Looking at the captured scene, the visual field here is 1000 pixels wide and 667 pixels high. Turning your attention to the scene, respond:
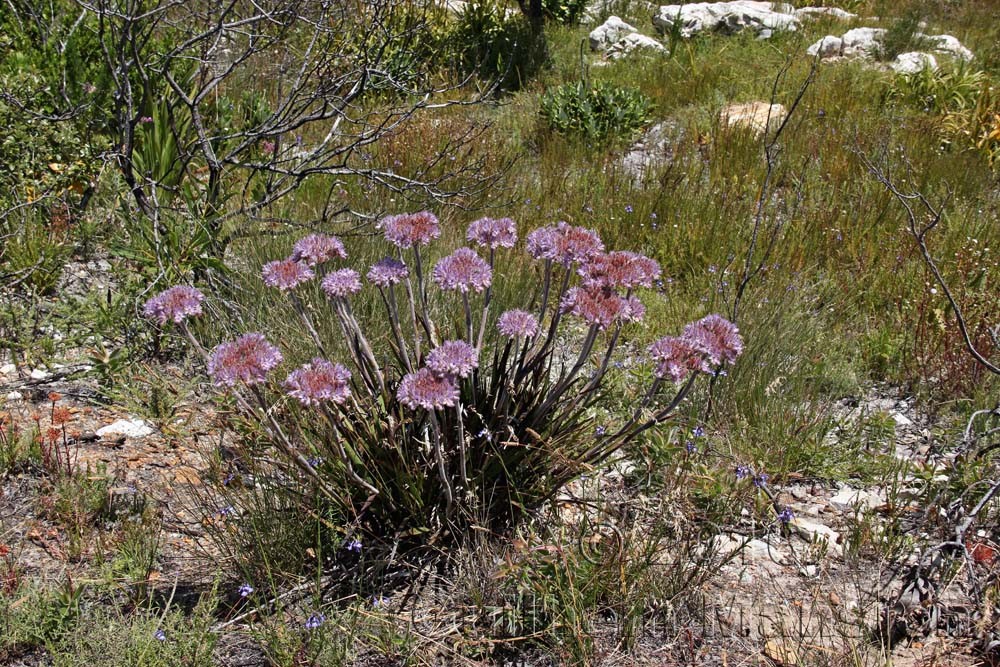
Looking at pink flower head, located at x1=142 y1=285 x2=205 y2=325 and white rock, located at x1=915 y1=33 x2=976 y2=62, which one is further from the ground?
white rock, located at x1=915 y1=33 x2=976 y2=62

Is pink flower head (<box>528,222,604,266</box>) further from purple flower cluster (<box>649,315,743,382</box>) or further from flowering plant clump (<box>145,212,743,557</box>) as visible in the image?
purple flower cluster (<box>649,315,743,382</box>)

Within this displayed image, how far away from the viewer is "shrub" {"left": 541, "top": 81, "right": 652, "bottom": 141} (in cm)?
708

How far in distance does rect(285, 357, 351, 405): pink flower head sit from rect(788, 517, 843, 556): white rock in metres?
1.86

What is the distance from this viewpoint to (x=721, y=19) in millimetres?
11938

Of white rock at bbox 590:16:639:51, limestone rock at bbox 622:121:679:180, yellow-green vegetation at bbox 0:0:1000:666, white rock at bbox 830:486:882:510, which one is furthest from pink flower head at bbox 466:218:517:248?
white rock at bbox 590:16:639:51

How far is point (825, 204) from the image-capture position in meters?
5.58

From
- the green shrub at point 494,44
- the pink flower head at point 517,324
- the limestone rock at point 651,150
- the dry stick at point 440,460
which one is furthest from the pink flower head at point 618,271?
the green shrub at point 494,44

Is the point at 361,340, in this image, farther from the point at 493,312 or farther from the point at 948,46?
the point at 948,46

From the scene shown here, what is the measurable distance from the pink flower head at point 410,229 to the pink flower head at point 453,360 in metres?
0.44

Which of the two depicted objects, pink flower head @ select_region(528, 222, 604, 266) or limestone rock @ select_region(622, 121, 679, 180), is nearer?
pink flower head @ select_region(528, 222, 604, 266)

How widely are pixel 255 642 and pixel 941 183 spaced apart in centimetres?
589

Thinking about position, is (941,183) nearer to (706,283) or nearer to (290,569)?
(706,283)

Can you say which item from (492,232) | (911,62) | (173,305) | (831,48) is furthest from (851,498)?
(831,48)

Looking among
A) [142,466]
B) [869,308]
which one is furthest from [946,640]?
[142,466]
